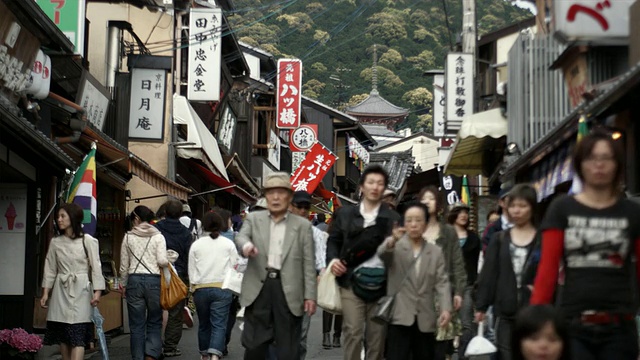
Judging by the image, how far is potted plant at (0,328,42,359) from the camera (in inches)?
421

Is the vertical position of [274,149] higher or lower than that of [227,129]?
higher

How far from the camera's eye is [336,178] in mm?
60625

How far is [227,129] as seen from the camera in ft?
100

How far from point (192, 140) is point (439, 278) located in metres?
16.1

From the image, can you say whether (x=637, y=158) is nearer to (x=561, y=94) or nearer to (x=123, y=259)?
(x=561, y=94)

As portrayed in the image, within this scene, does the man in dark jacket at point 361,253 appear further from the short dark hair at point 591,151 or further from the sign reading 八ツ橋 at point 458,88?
the sign reading 八ツ橋 at point 458,88

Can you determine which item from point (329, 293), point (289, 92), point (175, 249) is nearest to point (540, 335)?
point (329, 293)

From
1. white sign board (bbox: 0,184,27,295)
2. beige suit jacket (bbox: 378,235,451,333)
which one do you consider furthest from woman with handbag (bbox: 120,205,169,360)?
beige suit jacket (bbox: 378,235,451,333)

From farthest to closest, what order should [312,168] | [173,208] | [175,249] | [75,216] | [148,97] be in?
[312,168]
[148,97]
[175,249]
[173,208]
[75,216]

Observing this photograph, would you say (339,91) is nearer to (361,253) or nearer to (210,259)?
(210,259)

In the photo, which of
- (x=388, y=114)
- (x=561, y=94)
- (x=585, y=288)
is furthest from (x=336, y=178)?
(x=585, y=288)

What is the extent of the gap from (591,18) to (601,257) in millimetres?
7176

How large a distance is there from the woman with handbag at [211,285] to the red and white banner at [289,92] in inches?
992

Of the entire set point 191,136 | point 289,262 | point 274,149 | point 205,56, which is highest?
point 205,56
